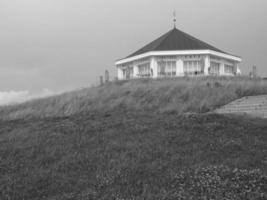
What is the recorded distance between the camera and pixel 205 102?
50.1 ft

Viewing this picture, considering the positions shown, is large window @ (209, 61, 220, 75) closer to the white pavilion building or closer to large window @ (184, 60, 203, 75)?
the white pavilion building

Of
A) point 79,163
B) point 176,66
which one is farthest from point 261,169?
point 176,66

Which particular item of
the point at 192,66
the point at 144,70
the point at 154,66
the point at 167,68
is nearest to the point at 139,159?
the point at 154,66

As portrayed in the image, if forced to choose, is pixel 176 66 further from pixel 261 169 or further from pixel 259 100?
pixel 261 169

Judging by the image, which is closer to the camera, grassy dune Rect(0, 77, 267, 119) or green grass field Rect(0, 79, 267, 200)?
green grass field Rect(0, 79, 267, 200)

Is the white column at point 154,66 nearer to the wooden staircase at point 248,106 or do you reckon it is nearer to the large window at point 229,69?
the large window at point 229,69

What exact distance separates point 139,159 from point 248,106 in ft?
27.1

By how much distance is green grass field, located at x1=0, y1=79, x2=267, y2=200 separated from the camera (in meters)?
5.60

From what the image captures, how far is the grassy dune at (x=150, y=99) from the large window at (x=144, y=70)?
43.4ft

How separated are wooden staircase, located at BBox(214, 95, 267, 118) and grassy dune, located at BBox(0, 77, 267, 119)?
2.33 ft

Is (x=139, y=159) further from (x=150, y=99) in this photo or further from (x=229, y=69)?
(x=229, y=69)

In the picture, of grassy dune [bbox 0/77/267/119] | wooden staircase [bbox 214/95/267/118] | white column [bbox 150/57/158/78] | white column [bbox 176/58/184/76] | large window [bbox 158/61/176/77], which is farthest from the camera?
large window [bbox 158/61/176/77]

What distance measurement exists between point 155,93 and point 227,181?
1232 centimetres

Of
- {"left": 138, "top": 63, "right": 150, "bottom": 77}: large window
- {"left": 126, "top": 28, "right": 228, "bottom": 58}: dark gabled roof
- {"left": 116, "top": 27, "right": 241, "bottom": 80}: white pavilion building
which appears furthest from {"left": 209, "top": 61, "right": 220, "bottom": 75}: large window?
{"left": 138, "top": 63, "right": 150, "bottom": 77}: large window
